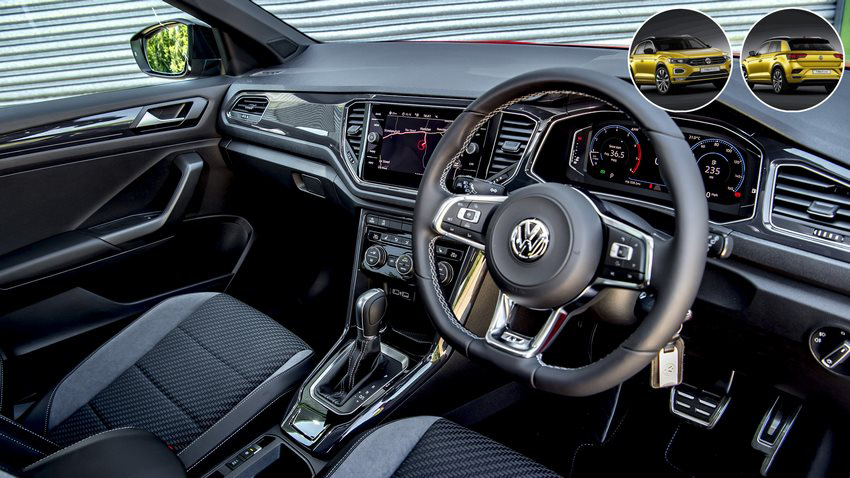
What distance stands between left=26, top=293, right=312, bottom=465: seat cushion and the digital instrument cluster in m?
0.84

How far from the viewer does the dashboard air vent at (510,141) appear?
64.9 inches

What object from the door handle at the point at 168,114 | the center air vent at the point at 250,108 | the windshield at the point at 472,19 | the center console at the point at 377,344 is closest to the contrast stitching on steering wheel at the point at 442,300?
the center console at the point at 377,344

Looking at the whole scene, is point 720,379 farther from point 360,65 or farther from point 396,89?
point 360,65

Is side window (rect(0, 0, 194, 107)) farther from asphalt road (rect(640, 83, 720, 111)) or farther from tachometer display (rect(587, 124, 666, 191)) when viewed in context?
asphalt road (rect(640, 83, 720, 111))

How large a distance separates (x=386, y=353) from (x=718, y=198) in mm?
979

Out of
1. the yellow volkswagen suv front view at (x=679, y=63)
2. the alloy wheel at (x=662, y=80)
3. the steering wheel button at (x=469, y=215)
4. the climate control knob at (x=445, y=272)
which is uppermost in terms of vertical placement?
the yellow volkswagen suv front view at (x=679, y=63)

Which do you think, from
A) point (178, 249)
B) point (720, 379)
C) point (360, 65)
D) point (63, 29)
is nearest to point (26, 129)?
point (178, 249)

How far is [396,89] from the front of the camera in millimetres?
1947

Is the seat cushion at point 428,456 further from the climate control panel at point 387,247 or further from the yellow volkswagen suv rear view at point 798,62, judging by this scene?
the yellow volkswagen suv rear view at point 798,62

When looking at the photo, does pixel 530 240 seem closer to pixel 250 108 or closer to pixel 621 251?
pixel 621 251

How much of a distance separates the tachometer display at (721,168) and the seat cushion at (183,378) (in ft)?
3.51

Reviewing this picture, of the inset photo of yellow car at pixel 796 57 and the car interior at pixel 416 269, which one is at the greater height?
the inset photo of yellow car at pixel 796 57

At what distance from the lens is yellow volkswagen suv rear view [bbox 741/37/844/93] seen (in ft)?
3.93

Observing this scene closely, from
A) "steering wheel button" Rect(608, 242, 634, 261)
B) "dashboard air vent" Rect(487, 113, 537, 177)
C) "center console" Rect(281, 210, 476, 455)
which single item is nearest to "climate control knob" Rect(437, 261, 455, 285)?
"center console" Rect(281, 210, 476, 455)
